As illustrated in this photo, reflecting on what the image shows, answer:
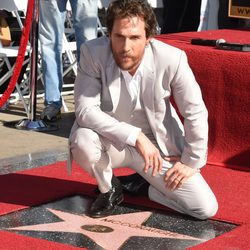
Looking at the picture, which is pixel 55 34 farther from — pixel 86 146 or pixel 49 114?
pixel 86 146

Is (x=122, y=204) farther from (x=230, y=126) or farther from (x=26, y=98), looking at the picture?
(x=26, y=98)

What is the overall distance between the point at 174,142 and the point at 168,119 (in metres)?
0.12

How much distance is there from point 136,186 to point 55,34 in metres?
2.40

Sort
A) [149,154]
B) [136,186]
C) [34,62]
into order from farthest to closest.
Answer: [34,62]
[136,186]
[149,154]

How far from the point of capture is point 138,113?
4133 mm

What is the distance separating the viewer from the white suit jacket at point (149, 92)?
13.1 ft

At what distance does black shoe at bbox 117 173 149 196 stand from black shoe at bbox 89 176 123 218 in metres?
0.19

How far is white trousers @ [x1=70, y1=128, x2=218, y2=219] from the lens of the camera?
3994mm

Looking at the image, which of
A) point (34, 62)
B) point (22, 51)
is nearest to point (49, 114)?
point (34, 62)

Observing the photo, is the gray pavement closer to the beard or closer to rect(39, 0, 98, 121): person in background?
rect(39, 0, 98, 121): person in background

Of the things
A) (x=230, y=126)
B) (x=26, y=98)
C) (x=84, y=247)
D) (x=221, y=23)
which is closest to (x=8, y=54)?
(x=26, y=98)

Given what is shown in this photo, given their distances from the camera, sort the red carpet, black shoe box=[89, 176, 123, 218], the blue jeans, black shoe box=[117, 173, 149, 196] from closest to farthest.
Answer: the red carpet < black shoe box=[89, 176, 123, 218] < black shoe box=[117, 173, 149, 196] < the blue jeans

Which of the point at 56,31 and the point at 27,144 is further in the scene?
the point at 56,31

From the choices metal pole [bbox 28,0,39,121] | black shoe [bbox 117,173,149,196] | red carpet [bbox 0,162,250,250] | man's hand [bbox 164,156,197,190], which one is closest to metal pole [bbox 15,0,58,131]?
metal pole [bbox 28,0,39,121]
